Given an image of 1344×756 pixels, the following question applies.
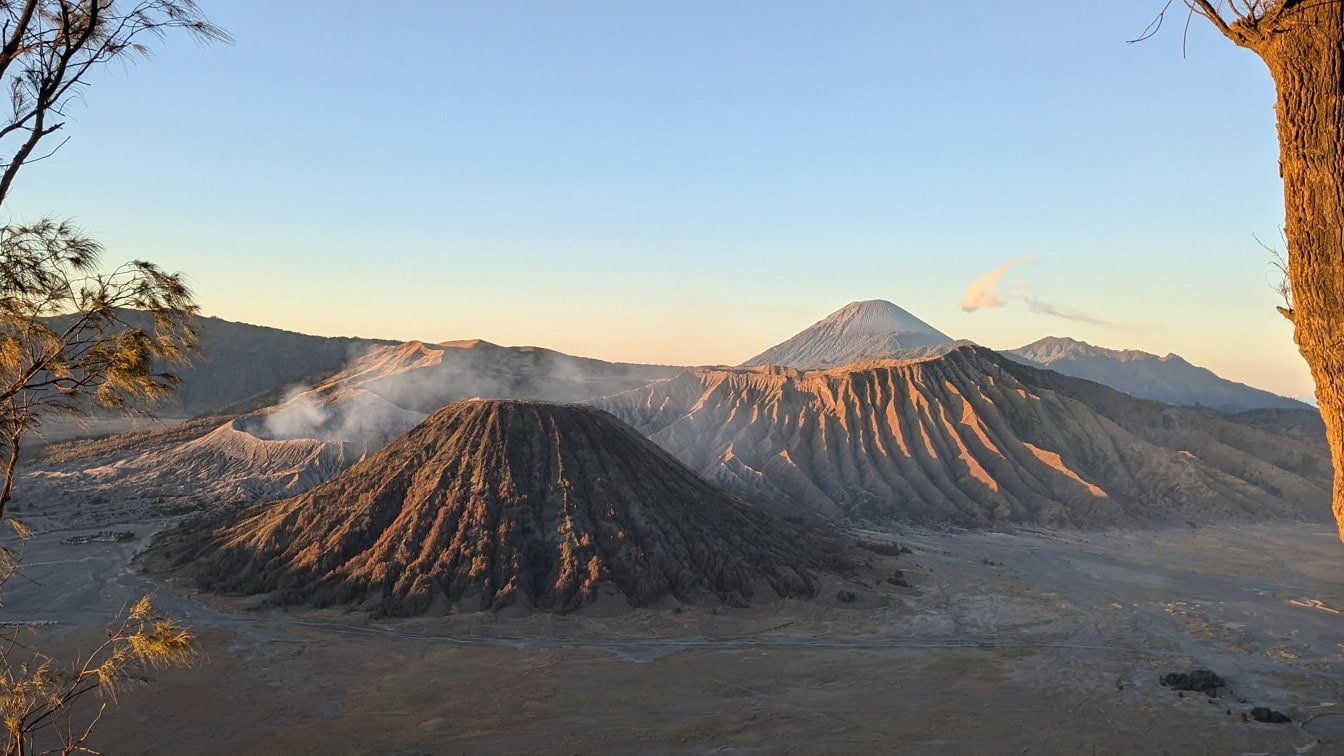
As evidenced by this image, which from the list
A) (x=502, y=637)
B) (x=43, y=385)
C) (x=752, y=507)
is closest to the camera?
(x=43, y=385)

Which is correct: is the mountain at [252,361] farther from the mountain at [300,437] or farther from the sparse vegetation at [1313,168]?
the sparse vegetation at [1313,168]

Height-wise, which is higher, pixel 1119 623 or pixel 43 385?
pixel 43 385

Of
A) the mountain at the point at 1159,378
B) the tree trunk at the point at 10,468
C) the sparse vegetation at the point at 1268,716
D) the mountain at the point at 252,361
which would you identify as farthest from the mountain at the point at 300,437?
the mountain at the point at 1159,378


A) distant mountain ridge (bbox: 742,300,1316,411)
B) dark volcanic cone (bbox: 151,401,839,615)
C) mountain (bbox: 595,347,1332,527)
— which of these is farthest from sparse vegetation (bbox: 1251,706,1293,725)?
distant mountain ridge (bbox: 742,300,1316,411)

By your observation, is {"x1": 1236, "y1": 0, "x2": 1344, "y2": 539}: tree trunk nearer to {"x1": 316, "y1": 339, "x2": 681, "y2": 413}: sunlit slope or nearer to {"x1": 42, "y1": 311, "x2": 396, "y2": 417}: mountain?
{"x1": 316, "y1": 339, "x2": 681, "y2": 413}: sunlit slope

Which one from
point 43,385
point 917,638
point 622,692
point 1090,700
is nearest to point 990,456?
point 917,638

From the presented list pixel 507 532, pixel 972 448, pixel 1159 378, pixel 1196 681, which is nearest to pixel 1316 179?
pixel 1196 681

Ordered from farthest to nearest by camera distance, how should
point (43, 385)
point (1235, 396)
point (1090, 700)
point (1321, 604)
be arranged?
point (1235, 396) → point (1321, 604) → point (1090, 700) → point (43, 385)

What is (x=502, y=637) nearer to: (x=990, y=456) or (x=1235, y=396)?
(x=990, y=456)
